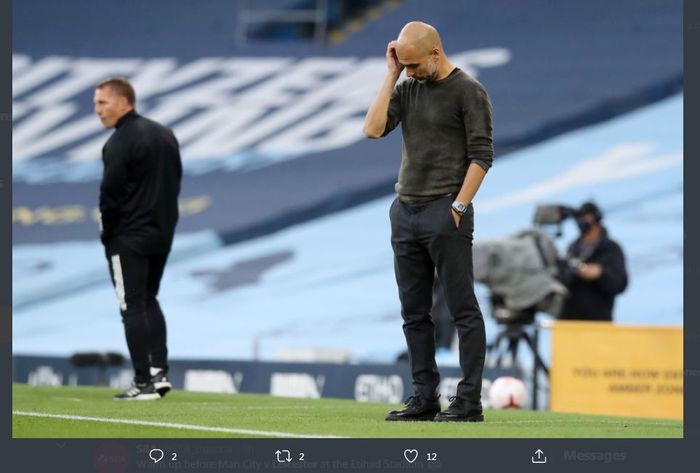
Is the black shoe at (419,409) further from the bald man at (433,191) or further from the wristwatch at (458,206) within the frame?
the wristwatch at (458,206)

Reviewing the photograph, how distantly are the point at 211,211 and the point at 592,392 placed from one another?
9.42m

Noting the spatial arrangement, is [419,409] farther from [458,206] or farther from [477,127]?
[477,127]

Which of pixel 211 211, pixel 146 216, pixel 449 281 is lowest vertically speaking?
pixel 449 281

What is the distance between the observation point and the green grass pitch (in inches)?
217

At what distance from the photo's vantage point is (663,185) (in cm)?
1842

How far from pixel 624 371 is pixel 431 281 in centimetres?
492

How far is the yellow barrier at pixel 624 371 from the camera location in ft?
35.4

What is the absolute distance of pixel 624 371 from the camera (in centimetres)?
1086
